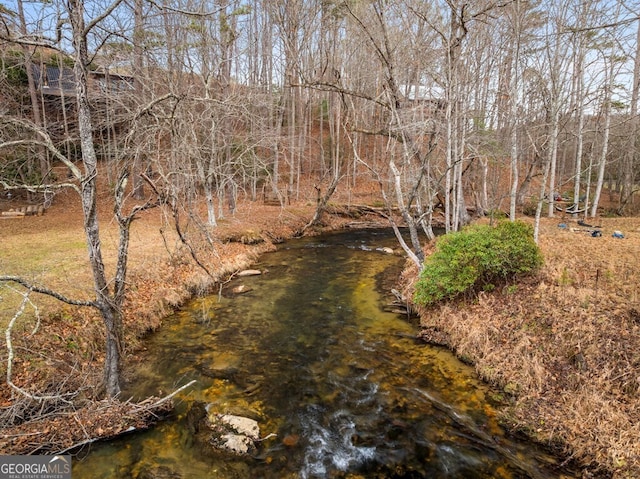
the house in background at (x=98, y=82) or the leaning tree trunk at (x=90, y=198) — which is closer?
the leaning tree trunk at (x=90, y=198)

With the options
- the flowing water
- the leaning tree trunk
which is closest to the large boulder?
the flowing water

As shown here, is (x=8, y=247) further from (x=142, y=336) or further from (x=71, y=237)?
(x=142, y=336)

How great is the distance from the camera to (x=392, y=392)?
21.1 feet

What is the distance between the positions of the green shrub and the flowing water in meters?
1.38

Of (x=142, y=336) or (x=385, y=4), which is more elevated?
(x=385, y=4)

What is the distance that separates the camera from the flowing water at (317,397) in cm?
488

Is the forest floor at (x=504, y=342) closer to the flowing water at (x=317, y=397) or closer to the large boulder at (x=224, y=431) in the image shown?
the flowing water at (x=317, y=397)

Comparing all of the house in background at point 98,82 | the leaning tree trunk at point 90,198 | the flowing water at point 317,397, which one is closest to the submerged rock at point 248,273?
the flowing water at point 317,397

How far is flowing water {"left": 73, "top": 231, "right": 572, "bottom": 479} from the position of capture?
16.0ft

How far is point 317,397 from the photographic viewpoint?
6.36m

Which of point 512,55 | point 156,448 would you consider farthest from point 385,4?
point 156,448

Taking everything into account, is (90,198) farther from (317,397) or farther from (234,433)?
(317,397)

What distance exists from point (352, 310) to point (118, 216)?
6.44 metres

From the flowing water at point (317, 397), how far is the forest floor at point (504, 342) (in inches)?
18.4
